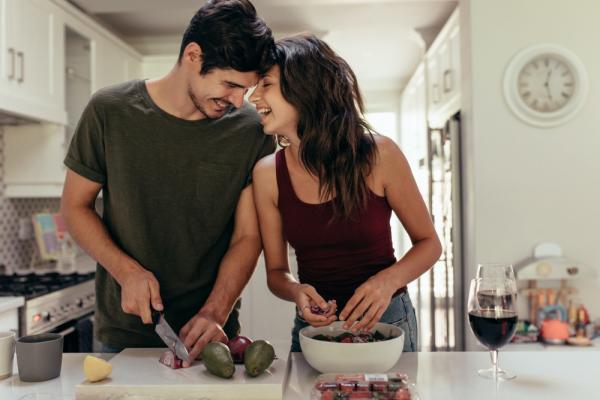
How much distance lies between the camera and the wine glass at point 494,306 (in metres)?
1.10

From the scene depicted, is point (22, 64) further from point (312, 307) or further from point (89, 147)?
point (312, 307)

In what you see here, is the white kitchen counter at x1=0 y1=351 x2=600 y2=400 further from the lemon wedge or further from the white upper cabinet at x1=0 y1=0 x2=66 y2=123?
the white upper cabinet at x1=0 y1=0 x2=66 y2=123

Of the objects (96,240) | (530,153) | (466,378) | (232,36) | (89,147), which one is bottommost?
(466,378)

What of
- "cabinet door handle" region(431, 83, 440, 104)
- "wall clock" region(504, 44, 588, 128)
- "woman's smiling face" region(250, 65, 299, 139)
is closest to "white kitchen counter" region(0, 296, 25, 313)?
"woman's smiling face" region(250, 65, 299, 139)

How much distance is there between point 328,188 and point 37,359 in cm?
75

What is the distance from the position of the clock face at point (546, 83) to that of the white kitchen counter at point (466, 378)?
2.02 m

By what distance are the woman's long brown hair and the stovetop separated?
170 cm

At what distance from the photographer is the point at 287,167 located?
1.57 metres

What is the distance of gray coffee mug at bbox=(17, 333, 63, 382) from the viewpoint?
3.78ft

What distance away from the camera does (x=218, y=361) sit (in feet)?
3.56

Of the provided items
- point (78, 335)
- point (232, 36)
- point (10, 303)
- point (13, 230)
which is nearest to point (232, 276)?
point (232, 36)

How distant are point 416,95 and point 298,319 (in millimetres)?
4507

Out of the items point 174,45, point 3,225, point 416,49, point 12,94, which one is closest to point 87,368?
point 12,94

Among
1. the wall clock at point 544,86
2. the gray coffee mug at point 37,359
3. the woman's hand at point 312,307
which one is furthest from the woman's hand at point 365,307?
the wall clock at point 544,86
